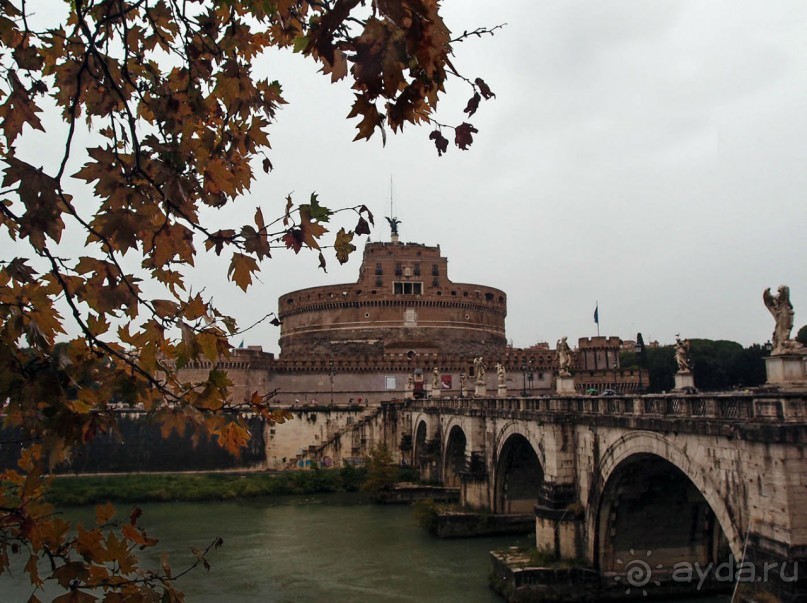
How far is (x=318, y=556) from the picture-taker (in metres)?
21.4

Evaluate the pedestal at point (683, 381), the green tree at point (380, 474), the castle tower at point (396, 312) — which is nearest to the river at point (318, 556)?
the green tree at point (380, 474)

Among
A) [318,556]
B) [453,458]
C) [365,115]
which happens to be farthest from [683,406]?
[453,458]

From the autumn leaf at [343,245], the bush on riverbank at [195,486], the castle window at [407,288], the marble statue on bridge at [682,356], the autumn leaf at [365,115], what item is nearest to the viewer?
the autumn leaf at [365,115]

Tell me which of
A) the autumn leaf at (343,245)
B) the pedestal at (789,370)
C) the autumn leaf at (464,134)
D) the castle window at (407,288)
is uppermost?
the castle window at (407,288)

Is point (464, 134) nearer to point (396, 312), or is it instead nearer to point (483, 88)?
point (483, 88)

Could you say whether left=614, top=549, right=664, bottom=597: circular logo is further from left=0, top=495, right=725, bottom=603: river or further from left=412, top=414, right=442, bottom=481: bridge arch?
left=412, top=414, right=442, bottom=481: bridge arch

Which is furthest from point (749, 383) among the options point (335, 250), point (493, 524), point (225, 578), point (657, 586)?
point (335, 250)

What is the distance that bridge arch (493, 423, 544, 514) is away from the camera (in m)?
23.6

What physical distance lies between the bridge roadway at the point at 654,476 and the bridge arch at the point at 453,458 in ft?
6.78

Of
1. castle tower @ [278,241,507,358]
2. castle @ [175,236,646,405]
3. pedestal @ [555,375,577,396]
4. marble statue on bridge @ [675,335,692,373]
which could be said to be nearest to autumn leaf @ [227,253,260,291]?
marble statue on bridge @ [675,335,692,373]

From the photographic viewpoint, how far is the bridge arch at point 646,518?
15.4 metres

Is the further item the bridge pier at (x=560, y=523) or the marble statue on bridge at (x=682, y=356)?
the bridge pier at (x=560, y=523)

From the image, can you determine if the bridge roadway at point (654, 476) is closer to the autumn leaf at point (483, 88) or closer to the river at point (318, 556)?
the river at point (318, 556)

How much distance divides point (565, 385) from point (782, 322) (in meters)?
9.18
